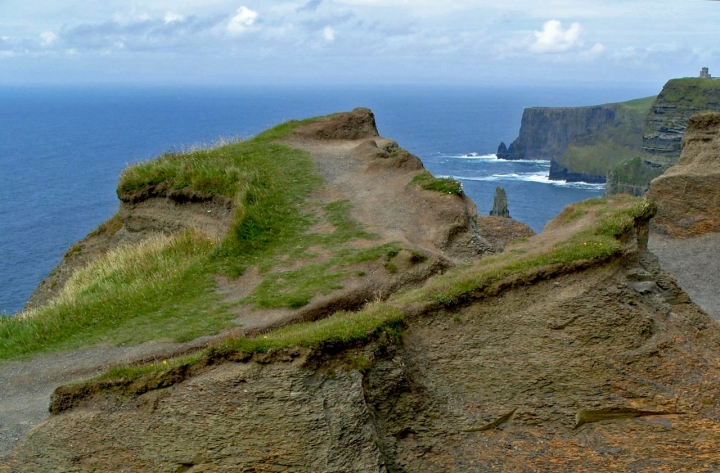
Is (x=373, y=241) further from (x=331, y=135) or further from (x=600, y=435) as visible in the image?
(x=331, y=135)

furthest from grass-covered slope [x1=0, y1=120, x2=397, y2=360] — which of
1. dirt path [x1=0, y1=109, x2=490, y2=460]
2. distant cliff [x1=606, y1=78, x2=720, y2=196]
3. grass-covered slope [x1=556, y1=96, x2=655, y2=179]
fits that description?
grass-covered slope [x1=556, y1=96, x2=655, y2=179]

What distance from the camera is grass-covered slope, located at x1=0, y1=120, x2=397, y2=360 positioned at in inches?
648

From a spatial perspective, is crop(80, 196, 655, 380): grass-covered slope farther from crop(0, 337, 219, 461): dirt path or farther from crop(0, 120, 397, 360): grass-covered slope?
crop(0, 120, 397, 360): grass-covered slope

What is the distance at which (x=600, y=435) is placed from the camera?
39.8 feet

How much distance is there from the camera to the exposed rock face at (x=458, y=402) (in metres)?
10.8

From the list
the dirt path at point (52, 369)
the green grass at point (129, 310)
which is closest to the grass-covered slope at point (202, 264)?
the green grass at point (129, 310)

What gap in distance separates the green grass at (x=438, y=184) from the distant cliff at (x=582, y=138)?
3987 inches

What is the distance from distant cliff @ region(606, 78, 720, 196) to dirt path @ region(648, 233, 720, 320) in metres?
53.4

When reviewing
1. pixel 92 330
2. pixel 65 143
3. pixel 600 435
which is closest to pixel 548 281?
pixel 600 435

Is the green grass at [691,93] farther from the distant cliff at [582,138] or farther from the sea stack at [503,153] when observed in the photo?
the sea stack at [503,153]

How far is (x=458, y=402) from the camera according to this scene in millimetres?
12211

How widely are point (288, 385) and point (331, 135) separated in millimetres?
20357

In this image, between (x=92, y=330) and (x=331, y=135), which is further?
(x=331, y=135)

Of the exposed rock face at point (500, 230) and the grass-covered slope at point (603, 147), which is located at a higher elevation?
the exposed rock face at point (500, 230)
